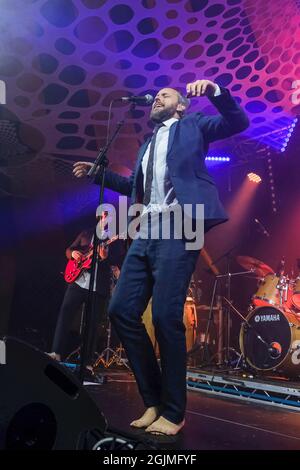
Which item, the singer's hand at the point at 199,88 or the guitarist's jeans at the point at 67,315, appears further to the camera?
the guitarist's jeans at the point at 67,315

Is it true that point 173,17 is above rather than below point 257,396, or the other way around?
above

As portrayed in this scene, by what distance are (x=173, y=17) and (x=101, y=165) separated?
1.98 metres

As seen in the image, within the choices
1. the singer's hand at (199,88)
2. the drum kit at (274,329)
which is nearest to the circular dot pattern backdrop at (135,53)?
the singer's hand at (199,88)

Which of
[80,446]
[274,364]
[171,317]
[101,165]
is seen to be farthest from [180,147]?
[274,364]

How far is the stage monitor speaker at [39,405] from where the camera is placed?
1.53 m

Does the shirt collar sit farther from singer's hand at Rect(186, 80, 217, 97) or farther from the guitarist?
the guitarist

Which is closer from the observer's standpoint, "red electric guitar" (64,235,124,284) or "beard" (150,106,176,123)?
"beard" (150,106,176,123)

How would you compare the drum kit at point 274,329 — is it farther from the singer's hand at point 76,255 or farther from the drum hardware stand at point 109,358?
the singer's hand at point 76,255

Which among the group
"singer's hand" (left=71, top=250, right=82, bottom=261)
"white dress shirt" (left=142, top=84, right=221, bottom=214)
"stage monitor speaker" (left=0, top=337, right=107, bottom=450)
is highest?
"white dress shirt" (left=142, top=84, right=221, bottom=214)

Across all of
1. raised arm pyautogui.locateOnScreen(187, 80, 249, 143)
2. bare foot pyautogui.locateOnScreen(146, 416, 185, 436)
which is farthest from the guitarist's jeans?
raised arm pyautogui.locateOnScreen(187, 80, 249, 143)

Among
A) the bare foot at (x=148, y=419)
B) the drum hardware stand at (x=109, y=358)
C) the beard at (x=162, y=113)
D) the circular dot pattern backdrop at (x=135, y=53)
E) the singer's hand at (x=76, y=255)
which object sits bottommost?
the drum hardware stand at (x=109, y=358)

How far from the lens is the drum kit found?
4988 millimetres

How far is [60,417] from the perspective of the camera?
165cm
